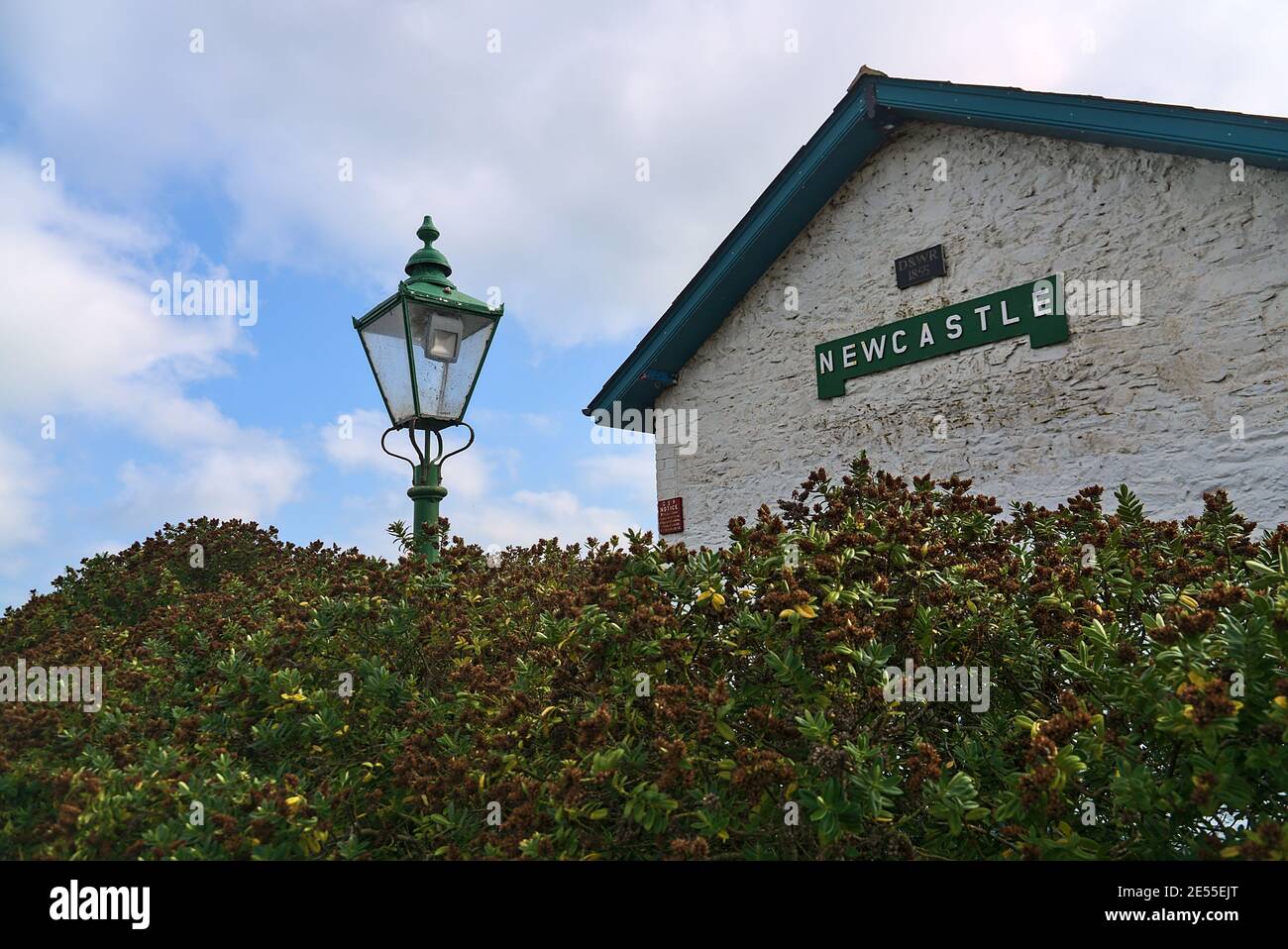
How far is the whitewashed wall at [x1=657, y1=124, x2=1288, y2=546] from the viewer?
697 centimetres

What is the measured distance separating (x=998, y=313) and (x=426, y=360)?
542cm

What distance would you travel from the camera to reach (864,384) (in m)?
9.42

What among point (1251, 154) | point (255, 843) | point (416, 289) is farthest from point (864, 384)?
Answer: point (255, 843)

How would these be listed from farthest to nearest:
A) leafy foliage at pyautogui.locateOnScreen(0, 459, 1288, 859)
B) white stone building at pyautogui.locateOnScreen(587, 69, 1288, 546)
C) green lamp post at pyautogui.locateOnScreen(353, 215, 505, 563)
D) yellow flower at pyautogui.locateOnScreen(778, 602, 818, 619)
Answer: white stone building at pyautogui.locateOnScreen(587, 69, 1288, 546)
green lamp post at pyautogui.locateOnScreen(353, 215, 505, 563)
yellow flower at pyautogui.locateOnScreen(778, 602, 818, 619)
leafy foliage at pyautogui.locateOnScreen(0, 459, 1288, 859)

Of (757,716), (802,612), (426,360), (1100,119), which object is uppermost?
(1100,119)

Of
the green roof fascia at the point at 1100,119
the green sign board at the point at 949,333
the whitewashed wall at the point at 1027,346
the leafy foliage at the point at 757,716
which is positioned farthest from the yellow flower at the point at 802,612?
the green sign board at the point at 949,333

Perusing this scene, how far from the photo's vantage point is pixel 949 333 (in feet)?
28.7

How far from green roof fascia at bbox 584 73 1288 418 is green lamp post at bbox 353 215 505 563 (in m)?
4.65

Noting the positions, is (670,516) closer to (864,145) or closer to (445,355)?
(864,145)

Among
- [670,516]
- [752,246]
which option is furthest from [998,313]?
[670,516]

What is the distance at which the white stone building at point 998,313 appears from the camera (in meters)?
6.96

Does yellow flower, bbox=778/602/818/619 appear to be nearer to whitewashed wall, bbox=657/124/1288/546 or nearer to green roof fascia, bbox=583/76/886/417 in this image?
whitewashed wall, bbox=657/124/1288/546

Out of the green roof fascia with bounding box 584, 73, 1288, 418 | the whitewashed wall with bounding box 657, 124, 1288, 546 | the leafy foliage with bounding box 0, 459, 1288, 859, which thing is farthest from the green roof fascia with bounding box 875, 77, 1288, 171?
the leafy foliage with bounding box 0, 459, 1288, 859
